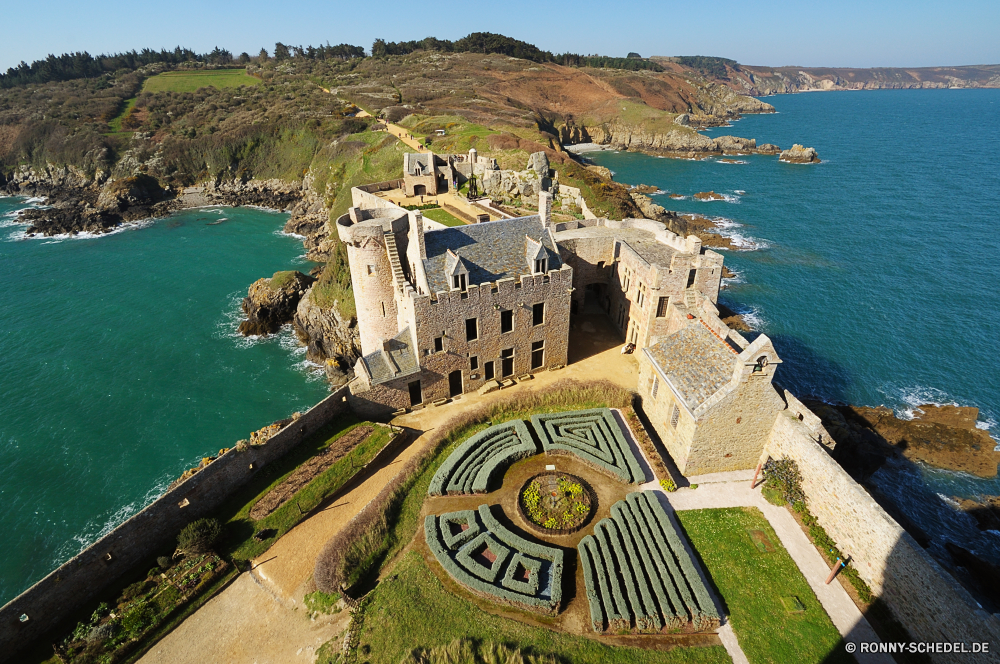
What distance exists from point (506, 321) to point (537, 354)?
4.50 m

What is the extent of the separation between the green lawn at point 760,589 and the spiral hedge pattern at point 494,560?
763 cm

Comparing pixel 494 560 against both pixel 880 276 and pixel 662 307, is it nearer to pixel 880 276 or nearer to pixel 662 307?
pixel 662 307

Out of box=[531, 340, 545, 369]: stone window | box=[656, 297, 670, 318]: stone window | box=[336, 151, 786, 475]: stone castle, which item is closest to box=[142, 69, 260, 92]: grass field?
box=[336, 151, 786, 475]: stone castle

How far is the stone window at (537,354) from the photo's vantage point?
3506cm

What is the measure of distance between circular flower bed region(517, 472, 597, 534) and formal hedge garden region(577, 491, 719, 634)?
124 centimetres

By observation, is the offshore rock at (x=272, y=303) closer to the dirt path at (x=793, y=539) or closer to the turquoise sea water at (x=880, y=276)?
the dirt path at (x=793, y=539)

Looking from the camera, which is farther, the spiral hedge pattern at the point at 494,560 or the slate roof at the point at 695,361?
the slate roof at the point at 695,361

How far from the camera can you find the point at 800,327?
177 ft

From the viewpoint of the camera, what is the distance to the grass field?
15450cm

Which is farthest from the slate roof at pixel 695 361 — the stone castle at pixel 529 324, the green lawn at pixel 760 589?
the green lawn at pixel 760 589

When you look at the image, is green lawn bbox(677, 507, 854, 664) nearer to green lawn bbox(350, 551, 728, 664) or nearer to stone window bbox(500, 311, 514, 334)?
green lawn bbox(350, 551, 728, 664)

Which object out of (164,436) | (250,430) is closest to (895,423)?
(250,430)

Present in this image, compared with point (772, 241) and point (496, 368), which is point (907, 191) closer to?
point (772, 241)

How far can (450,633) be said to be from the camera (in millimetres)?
19266
